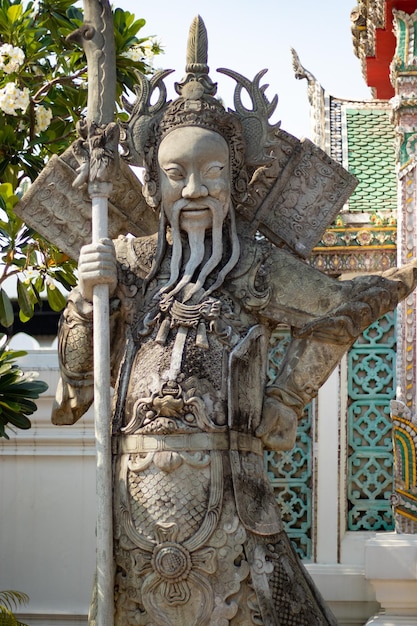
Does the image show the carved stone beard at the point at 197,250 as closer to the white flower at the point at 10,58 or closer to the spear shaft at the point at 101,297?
the spear shaft at the point at 101,297

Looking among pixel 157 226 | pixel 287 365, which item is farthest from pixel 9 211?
pixel 287 365

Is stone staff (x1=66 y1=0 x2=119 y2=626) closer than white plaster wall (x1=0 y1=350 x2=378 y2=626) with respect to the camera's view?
Yes

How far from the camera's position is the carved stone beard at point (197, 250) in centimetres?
520

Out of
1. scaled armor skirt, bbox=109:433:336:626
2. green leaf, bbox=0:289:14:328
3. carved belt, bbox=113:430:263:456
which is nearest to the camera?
scaled armor skirt, bbox=109:433:336:626

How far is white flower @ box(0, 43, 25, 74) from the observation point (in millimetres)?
7023

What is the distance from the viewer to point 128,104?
18.0ft

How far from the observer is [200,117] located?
526 centimetres

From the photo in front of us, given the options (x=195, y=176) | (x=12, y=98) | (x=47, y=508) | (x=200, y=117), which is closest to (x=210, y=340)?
(x=195, y=176)

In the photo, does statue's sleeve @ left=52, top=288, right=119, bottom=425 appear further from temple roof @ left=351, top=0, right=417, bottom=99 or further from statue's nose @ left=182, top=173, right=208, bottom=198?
temple roof @ left=351, top=0, right=417, bottom=99

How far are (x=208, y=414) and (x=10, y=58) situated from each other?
300 cm

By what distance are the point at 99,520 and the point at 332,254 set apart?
11.8ft

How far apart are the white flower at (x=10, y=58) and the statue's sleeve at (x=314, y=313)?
8.28 feet

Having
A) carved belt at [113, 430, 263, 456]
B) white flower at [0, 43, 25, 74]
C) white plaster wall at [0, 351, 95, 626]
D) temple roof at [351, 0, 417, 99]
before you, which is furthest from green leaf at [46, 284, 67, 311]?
temple roof at [351, 0, 417, 99]

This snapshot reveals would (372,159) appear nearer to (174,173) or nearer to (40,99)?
(40,99)
